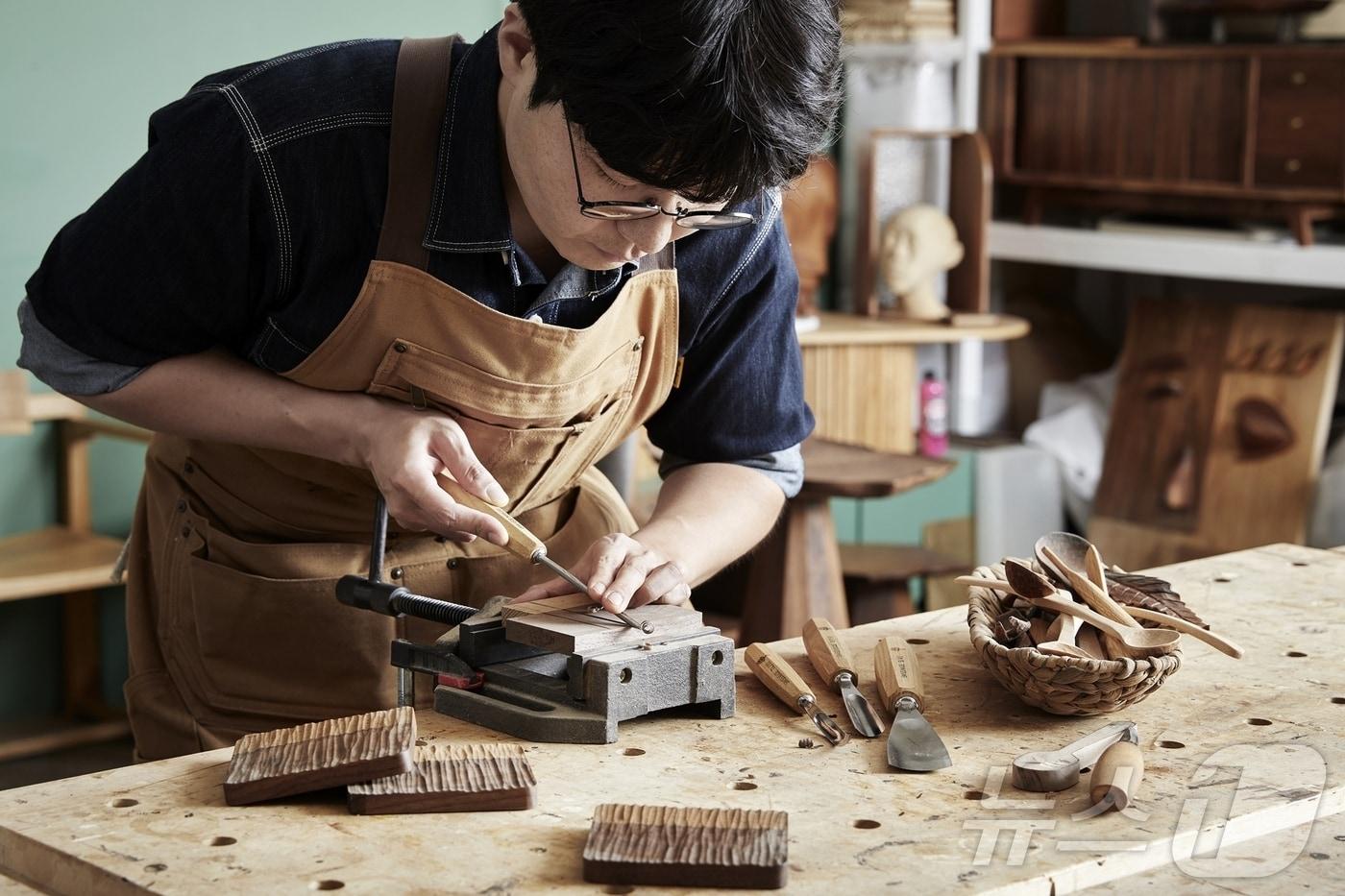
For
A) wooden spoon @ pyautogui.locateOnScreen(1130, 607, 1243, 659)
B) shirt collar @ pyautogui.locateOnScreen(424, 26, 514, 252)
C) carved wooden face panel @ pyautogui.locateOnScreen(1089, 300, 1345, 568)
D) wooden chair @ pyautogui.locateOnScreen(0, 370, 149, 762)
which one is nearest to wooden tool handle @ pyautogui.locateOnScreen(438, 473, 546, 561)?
shirt collar @ pyautogui.locateOnScreen(424, 26, 514, 252)

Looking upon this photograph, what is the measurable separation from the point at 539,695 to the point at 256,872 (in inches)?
16.2

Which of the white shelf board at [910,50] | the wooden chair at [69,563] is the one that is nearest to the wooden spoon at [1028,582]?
the wooden chair at [69,563]

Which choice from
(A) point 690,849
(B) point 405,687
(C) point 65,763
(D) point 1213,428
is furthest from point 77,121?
(D) point 1213,428

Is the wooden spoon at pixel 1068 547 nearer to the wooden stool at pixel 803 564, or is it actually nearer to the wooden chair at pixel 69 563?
the wooden stool at pixel 803 564

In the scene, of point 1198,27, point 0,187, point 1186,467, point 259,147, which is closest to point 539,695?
point 259,147

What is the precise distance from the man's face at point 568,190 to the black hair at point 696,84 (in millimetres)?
60

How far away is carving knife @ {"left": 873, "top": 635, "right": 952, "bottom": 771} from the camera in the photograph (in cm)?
147

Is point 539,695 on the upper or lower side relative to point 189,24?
lower

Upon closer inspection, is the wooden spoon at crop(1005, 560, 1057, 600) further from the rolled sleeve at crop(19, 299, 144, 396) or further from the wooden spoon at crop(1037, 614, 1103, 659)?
the rolled sleeve at crop(19, 299, 144, 396)

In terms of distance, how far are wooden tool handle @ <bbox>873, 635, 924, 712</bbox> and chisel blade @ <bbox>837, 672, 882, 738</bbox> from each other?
0.02m

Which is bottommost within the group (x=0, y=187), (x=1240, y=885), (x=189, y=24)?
(x=1240, y=885)

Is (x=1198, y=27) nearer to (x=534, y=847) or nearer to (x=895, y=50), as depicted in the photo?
(x=895, y=50)

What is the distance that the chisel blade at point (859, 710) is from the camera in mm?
1562

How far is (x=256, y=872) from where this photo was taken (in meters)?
1.23
